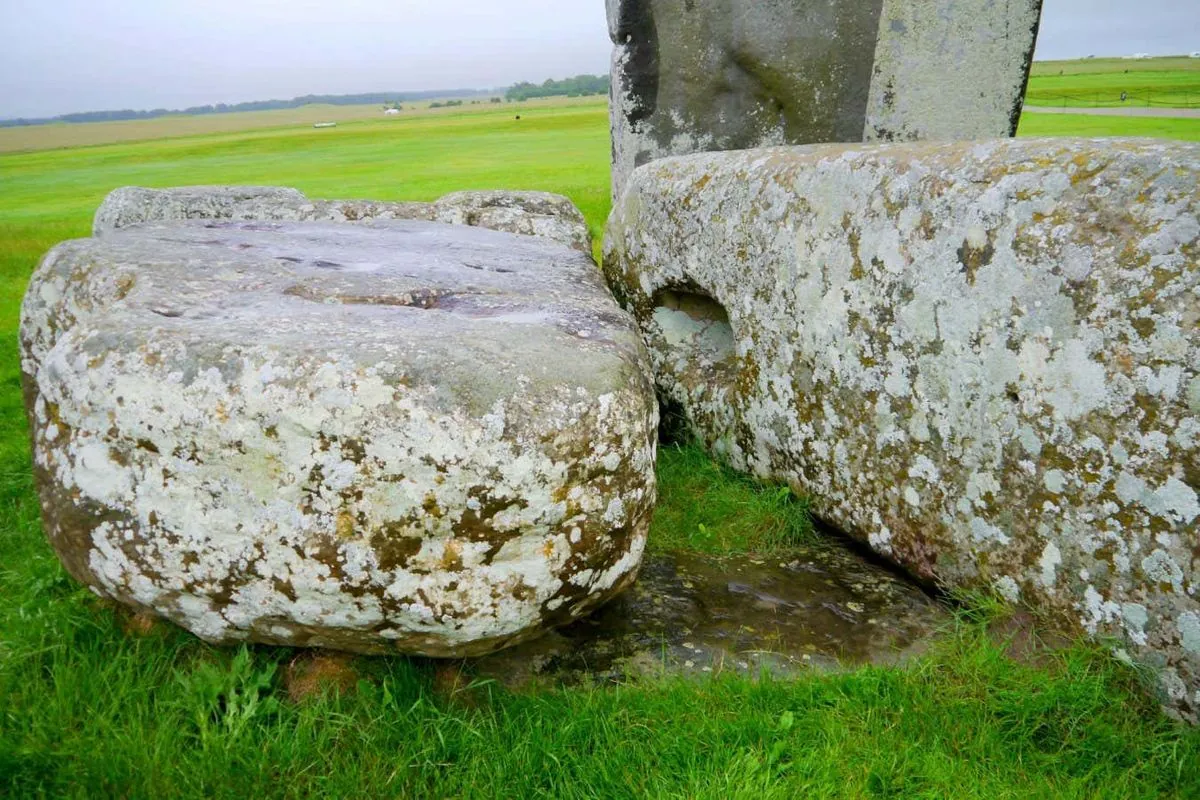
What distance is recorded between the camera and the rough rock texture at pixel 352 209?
6012 mm

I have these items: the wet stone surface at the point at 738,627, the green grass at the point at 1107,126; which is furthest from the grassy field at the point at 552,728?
the green grass at the point at 1107,126

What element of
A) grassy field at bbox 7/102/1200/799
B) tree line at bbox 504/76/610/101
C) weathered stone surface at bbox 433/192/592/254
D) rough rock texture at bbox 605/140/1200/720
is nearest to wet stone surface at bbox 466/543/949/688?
grassy field at bbox 7/102/1200/799

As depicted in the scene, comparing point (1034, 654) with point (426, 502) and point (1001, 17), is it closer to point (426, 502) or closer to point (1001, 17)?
point (426, 502)

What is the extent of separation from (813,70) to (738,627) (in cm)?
494

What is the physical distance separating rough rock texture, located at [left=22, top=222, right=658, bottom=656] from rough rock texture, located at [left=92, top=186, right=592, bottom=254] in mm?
3418

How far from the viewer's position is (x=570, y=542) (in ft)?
8.02

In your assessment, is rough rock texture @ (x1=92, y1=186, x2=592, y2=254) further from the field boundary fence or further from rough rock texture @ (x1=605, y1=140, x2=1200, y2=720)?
the field boundary fence

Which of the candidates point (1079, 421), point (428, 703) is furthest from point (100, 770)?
point (1079, 421)

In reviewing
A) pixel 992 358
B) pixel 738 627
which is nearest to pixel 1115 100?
pixel 992 358

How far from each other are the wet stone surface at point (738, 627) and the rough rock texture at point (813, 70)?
4.23 metres

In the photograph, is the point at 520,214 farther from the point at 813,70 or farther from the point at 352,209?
the point at 813,70

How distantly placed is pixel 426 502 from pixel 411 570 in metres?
0.22

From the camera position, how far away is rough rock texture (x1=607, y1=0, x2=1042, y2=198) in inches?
246

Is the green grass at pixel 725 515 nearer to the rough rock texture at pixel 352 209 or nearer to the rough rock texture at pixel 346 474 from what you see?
the rough rock texture at pixel 346 474
